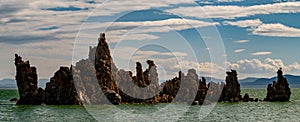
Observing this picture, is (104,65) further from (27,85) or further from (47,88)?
(27,85)

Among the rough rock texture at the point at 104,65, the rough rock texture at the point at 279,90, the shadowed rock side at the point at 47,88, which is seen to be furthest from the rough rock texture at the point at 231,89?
the shadowed rock side at the point at 47,88

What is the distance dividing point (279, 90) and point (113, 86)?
3734 cm

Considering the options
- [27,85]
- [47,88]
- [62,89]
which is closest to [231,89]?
[62,89]

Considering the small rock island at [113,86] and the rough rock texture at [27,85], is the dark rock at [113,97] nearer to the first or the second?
the small rock island at [113,86]

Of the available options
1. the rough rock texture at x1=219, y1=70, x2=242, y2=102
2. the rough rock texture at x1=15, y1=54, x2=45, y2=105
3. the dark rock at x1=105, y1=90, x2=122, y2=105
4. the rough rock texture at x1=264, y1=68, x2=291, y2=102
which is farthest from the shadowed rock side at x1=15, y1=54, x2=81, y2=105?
the rough rock texture at x1=264, y1=68, x2=291, y2=102

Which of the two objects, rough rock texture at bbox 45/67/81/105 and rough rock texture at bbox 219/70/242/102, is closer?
rough rock texture at bbox 45/67/81/105

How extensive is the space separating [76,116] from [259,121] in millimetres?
23768

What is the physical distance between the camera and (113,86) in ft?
322

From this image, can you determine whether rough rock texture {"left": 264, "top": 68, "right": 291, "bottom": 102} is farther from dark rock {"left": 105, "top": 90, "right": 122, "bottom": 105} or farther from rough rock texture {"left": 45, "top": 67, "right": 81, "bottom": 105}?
rough rock texture {"left": 45, "top": 67, "right": 81, "bottom": 105}

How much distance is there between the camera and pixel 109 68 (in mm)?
98812

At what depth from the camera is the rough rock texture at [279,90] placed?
11031cm

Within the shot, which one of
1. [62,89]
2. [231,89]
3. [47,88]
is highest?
[47,88]

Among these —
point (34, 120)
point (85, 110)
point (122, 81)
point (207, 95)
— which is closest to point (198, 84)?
point (207, 95)

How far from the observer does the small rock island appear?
92500mm
